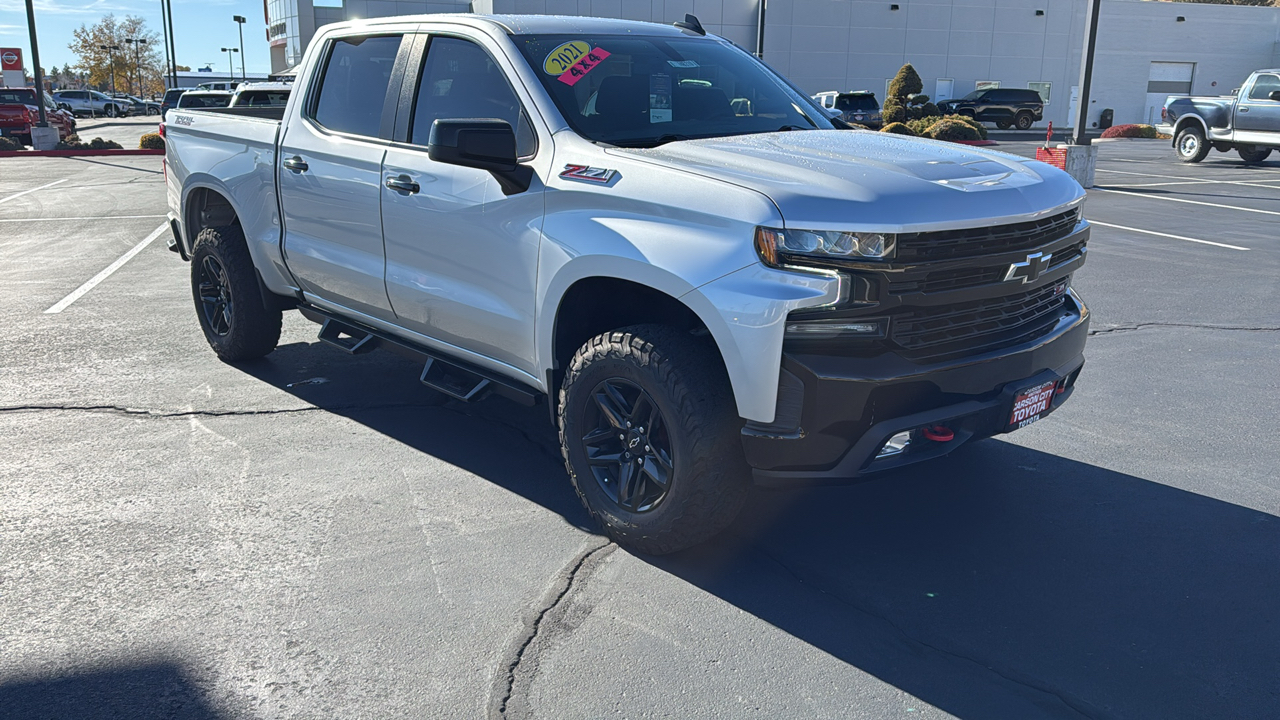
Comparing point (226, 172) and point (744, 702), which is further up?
point (226, 172)

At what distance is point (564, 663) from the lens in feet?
10.2

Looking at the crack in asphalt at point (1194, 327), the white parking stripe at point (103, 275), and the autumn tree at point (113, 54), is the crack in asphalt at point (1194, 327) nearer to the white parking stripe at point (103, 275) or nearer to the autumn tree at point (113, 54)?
the white parking stripe at point (103, 275)

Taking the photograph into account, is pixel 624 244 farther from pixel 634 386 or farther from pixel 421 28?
pixel 421 28

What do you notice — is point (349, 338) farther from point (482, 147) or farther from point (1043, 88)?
point (1043, 88)

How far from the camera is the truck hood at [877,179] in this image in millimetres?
3225

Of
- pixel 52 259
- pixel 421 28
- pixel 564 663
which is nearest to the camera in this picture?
pixel 564 663

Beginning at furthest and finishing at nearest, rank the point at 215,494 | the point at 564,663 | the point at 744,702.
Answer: the point at 215,494 < the point at 564,663 < the point at 744,702

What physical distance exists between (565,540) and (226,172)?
130 inches

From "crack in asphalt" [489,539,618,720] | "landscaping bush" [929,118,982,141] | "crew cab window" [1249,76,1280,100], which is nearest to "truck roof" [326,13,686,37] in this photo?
"crack in asphalt" [489,539,618,720]

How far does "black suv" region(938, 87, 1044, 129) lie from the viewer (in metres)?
43.8

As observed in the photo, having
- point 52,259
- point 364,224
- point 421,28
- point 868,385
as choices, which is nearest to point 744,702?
point 868,385

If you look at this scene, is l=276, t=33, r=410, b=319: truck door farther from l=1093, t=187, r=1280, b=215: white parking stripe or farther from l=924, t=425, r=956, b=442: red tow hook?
l=1093, t=187, r=1280, b=215: white parking stripe

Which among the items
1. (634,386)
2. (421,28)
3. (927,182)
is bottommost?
(634,386)

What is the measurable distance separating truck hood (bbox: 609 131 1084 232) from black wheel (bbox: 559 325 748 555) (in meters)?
0.61
